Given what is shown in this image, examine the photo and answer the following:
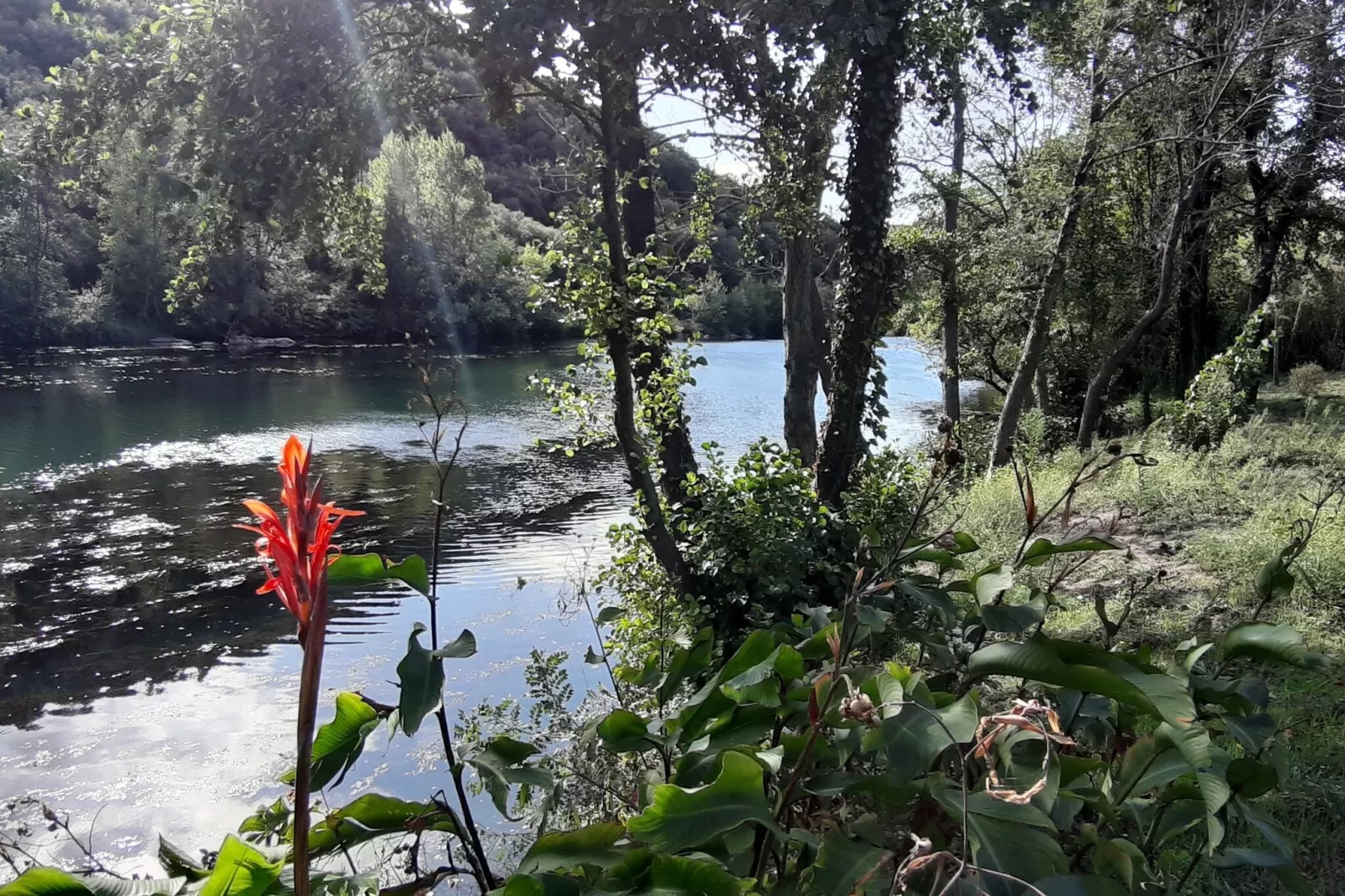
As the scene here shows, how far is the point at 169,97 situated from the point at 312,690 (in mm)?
5335

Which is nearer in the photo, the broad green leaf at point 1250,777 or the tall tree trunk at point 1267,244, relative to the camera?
the broad green leaf at point 1250,777

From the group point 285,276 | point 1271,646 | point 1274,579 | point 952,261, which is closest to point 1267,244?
point 952,261

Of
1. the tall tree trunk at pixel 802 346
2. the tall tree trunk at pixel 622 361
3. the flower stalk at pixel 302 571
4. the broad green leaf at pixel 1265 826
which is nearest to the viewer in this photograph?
the flower stalk at pixel 302 571

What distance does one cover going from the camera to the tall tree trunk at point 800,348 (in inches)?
357

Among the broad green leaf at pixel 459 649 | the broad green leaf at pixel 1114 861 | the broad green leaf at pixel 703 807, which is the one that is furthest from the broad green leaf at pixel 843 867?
the broad green leaf at pixel 459 649

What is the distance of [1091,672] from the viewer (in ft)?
2.65

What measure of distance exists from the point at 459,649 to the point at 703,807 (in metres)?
0.40

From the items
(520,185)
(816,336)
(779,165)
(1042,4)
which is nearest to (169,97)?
(779,165)


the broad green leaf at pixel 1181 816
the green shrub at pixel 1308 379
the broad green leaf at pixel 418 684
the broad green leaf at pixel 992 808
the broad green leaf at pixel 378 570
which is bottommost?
the green shrub at pixel 1308 379

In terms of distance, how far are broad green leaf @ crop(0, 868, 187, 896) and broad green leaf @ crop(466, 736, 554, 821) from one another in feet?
1.24

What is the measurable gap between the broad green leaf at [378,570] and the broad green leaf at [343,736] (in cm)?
15

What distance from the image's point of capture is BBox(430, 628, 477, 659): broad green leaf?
3.24ft

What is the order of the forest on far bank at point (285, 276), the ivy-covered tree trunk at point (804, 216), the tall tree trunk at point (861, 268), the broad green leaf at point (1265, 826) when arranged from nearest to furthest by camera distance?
the broad green leaf at point (1265, 826), the ivy-covered tree trunk at point (804, 216), the tall tree trunk at point (861, 268), the forest on far bank at point (285, 276)

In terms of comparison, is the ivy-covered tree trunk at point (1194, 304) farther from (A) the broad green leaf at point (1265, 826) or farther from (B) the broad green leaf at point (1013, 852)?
(B) the broad green leaf at point (1013, 852)
